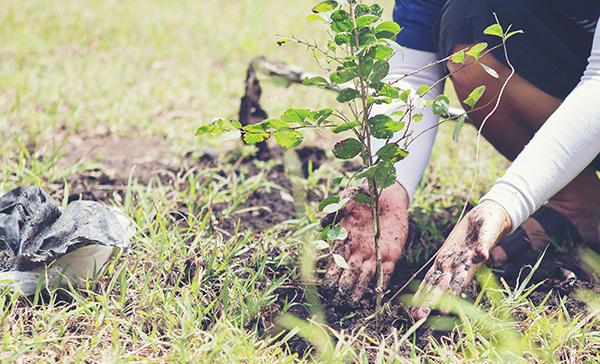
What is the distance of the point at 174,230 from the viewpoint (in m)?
1.96

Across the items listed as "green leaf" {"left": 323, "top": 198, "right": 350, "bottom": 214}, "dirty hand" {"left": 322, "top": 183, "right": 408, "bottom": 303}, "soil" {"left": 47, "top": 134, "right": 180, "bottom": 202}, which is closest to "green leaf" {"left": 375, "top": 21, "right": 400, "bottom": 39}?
"green leaf" {"left": 323, "top": 198, "right": 350, "bottom": 214}

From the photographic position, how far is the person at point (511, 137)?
5.41 feet

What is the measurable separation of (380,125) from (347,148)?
0.28 feet

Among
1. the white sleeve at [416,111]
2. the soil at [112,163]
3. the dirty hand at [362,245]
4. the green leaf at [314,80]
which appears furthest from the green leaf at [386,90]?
the soil at [112,163]

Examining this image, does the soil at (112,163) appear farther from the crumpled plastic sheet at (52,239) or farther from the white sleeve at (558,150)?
the white sleeve at (558,150)

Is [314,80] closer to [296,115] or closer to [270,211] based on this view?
[296,115]

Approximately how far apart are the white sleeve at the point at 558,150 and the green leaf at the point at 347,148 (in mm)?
349

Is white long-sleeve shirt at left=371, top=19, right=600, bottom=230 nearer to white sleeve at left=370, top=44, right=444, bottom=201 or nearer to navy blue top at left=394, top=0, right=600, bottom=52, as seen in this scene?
white sleeve at left=370, top=44, right=444, bottom=201

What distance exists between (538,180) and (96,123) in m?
1.90

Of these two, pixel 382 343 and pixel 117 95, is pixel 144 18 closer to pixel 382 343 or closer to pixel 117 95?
pixel 117 95

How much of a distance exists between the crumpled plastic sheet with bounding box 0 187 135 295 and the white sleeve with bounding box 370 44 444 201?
71cm

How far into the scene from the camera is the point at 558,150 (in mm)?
1660

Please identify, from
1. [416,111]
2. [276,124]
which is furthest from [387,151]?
[416,111]

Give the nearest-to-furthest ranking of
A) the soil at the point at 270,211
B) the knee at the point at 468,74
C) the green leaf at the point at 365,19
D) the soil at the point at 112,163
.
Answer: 1. the green leaf at the point at 365,19
2. the soil at the point at 270,211
3. the knee at the point at 468,74
4. the soil at the point at 112,163
